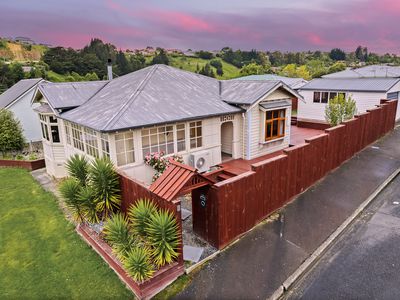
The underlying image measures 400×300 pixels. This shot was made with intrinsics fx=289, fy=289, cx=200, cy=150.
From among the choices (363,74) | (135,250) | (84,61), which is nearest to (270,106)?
(135,250)

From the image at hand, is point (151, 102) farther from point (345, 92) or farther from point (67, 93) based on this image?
point (345, 92)

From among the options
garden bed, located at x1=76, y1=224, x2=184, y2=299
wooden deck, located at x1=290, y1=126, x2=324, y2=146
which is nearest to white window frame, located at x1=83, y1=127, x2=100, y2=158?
garden bed, located at x1=76, y1=224, x2=184, y2=299

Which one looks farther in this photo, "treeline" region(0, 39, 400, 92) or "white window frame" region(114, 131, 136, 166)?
"treeline" region(0, 39, 400, 92)

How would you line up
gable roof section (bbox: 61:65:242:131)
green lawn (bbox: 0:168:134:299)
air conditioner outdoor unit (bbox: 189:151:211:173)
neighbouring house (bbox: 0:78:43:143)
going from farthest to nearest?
1. neighbouring house (bbox: 0:78:43:143)
2. air conditioner outdoor unit (bbox: 189:151:211:173)
3. gable roof section (bbox: 61:65:242:131)
4. green lawn (bbox: 0:168:134:299)

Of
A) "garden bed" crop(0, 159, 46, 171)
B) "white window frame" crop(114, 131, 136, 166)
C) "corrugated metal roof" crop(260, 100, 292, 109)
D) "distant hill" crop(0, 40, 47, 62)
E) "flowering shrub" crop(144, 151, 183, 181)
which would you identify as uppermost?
"distant hill" crop(0, 40, 47, 62)

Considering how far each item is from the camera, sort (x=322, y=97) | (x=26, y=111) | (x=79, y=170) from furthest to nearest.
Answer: (x=322, y=97)
(x=26, y=111)
(x=79, y=170)

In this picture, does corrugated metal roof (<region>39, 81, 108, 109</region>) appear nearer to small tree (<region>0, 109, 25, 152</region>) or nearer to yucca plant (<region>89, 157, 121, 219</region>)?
yucca plant (<region>89, 157, 121, 219</region>)

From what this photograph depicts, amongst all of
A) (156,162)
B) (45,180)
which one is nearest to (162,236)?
(156,162)

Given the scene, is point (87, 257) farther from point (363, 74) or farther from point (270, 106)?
point (363, 74)
